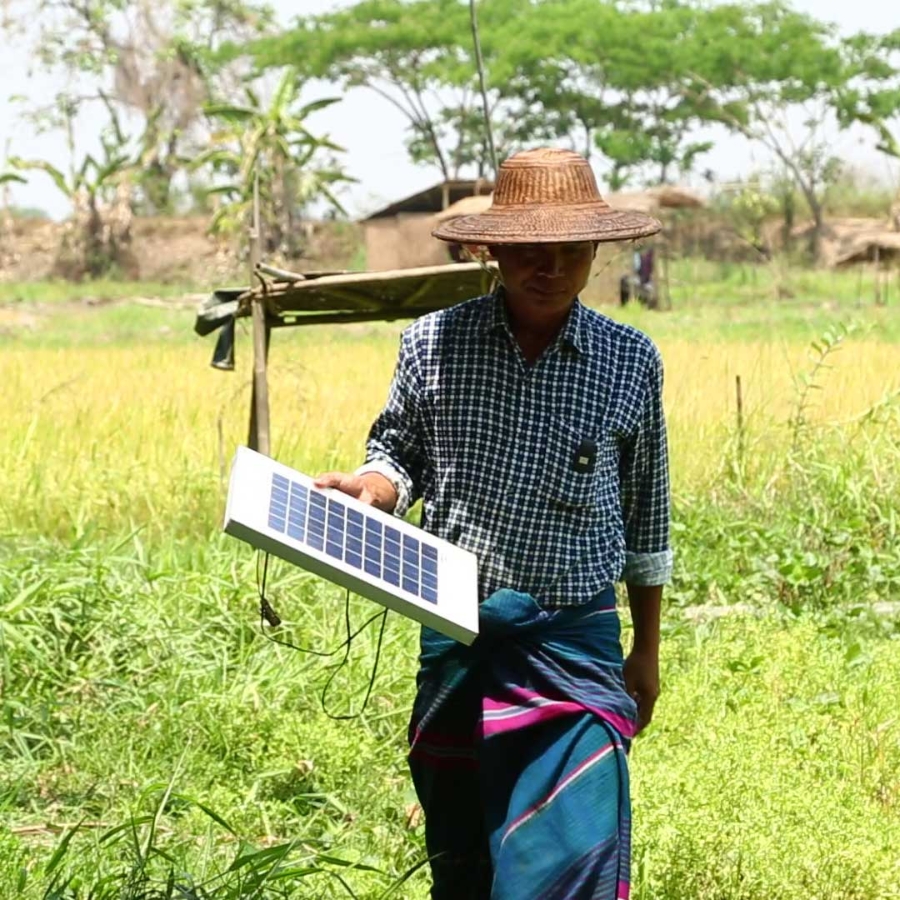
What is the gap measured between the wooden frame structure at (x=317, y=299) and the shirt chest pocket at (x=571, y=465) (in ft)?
8.76

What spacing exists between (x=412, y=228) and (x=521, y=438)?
77.9 feet

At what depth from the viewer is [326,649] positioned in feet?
14.5

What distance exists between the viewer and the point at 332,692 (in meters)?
4.11

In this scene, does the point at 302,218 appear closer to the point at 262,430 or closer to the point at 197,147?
the point at 197,147

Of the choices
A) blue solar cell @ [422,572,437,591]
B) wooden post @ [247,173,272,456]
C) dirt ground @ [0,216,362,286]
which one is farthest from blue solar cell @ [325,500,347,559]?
dirt ground @ [0,216,362,286]

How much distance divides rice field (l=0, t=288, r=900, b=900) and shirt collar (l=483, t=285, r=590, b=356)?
3.10 ft

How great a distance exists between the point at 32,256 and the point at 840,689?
89.3ft

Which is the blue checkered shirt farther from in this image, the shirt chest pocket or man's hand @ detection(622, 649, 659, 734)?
man's hand @ detection(622, 649, 659, 734)

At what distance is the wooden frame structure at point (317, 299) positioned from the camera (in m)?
5.10

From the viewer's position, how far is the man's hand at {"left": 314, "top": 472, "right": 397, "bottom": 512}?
2.28m

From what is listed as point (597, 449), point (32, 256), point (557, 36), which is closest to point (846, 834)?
point (597, 449)

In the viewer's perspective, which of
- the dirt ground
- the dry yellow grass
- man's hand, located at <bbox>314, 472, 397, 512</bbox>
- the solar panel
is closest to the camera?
the solar panel

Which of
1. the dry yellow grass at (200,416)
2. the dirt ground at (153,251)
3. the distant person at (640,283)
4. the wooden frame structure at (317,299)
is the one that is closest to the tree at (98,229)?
the dirt ground at (153,251)

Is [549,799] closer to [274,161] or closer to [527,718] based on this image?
[527,718]
